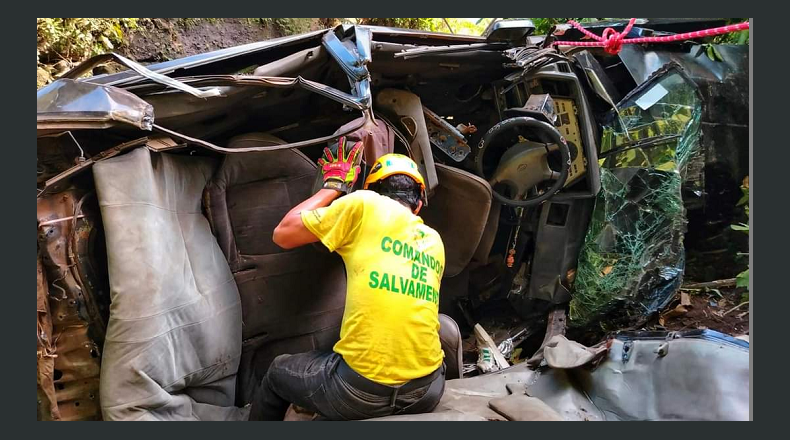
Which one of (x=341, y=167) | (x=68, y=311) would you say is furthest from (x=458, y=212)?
(x=68, y=311)

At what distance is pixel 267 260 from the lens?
113 inches

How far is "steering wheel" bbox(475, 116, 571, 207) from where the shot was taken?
132 inches

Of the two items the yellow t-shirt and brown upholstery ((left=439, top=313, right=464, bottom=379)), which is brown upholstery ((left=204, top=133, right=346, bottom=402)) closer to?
the yellow t-shirt

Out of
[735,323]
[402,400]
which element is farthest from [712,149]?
[402,400]

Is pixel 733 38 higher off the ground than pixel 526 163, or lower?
higher

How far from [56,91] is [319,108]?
1.23m

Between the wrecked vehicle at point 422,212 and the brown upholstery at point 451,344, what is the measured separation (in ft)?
0.04

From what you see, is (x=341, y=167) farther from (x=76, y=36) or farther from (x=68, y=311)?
(x=76, y=36)

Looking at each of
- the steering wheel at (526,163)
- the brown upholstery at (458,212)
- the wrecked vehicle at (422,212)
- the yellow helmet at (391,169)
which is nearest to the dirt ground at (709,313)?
the wrecked vehicle at (422,212)

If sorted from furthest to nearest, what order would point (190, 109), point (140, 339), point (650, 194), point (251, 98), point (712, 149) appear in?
point (712, 149)
point (650, 194)
point (251, 98)
point (190, 109)
point (140, 339)

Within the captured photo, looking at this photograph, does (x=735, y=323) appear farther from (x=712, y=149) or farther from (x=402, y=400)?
(x=402, y=400)

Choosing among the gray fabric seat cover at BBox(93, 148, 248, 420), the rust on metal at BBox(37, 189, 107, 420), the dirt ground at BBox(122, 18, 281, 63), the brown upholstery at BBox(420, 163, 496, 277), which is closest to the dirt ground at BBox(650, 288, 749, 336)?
the brown upholstery at BBox(420, 163, 496, 277)

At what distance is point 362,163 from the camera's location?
9.45ft

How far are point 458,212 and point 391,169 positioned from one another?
85 centimetres
